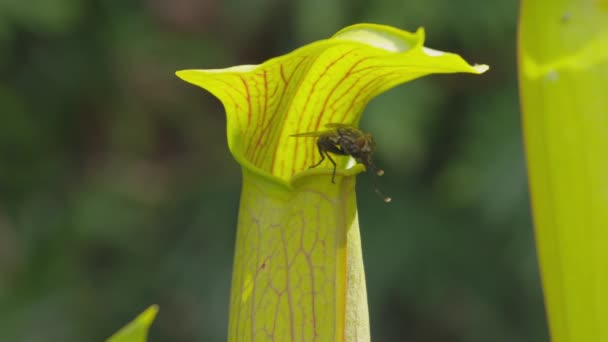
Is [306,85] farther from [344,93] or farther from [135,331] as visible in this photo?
[135,331]

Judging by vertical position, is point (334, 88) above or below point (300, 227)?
above

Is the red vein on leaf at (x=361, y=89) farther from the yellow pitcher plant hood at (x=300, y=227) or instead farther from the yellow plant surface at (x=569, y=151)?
the yellow plant surface at (x=569, y=151)

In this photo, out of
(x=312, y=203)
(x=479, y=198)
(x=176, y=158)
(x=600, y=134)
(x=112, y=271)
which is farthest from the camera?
(x=176, y=158)

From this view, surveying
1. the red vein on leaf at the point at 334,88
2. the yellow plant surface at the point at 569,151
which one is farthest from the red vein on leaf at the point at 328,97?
the yellow plant surface at the point at 569,151

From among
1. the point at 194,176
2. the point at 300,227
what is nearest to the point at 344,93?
the point at 300,227

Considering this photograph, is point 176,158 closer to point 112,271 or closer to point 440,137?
point 112,271

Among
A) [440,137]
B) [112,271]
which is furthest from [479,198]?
[112,271]
